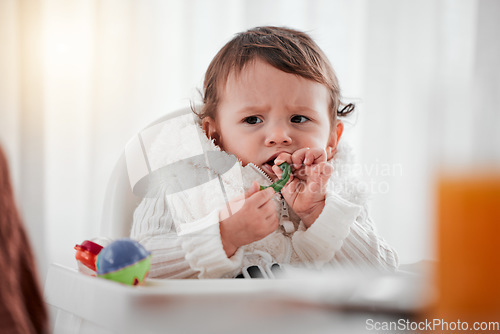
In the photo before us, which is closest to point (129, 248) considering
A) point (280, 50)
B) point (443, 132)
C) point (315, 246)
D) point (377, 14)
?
point (443, 132)

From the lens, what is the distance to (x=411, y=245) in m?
2.08

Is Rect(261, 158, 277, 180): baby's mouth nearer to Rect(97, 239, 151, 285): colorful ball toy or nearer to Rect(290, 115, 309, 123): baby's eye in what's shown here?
Rect(290, 115, 309, 123): baby's eye

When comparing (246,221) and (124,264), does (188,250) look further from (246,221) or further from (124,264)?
(124,264)

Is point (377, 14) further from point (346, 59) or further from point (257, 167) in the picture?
point (257, 167)

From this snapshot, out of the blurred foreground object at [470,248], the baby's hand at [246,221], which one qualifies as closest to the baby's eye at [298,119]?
the baby's hand at [246,221]

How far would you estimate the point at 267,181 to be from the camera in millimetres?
963

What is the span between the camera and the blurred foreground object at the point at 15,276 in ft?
1.23

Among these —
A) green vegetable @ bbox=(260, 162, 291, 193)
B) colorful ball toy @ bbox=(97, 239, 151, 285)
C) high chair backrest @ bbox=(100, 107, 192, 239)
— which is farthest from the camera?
high chair backrest @ bbox=(100, 107, 192, 239)

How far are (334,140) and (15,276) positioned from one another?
2.73ft

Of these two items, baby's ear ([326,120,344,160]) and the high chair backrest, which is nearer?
the high chair backrest

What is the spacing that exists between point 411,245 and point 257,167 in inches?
52.4

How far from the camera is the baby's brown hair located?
993 millimetres

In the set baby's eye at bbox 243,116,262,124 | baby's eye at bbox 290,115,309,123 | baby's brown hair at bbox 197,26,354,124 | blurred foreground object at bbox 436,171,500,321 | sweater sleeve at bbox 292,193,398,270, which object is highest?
baby's brown hair at bbox 197,26,354,124

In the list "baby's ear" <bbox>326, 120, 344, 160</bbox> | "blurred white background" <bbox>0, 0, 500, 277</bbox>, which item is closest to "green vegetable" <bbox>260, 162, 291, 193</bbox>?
→ "baby's ear" <bbox>326, 120, 344, 160</bbox>
